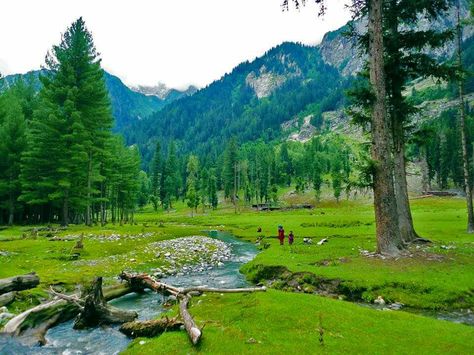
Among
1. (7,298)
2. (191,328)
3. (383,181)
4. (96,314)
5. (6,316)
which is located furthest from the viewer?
(383,181)

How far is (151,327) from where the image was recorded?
10.8 m

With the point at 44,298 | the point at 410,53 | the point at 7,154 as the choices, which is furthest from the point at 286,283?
the point at 7,154

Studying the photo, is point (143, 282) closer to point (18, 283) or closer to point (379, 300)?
point (18, 283)

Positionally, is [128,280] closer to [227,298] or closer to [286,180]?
[227,298]

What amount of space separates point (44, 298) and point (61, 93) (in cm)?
3790

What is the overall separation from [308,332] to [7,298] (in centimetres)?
1208

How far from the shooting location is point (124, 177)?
70.5 metres

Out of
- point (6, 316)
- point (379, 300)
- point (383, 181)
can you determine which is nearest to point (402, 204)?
point (383, 181)

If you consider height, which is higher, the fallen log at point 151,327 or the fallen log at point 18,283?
the fallen log at point 18,283

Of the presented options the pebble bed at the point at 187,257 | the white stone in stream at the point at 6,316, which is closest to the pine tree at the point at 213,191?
the pebble bed at the point at 187,257

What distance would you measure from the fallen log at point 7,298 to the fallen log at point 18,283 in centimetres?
24

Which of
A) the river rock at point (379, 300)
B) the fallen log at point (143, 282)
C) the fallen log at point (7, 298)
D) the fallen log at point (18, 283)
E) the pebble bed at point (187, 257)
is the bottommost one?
the pebble bed at point (187, 257)

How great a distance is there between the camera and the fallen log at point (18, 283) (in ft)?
46.4

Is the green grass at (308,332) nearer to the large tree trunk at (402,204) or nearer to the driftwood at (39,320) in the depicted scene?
the driftwood at (39,320)
